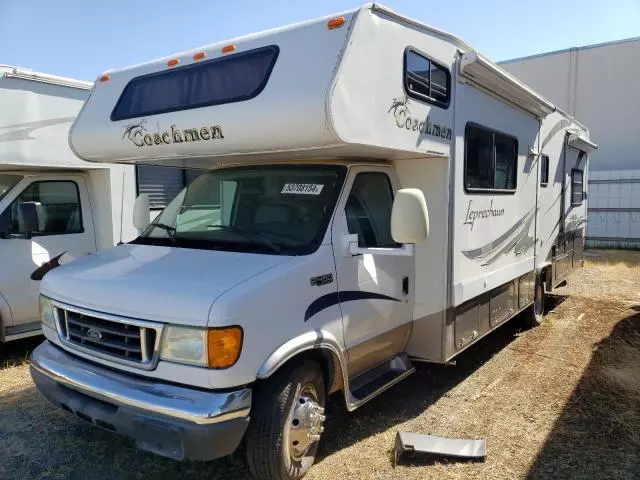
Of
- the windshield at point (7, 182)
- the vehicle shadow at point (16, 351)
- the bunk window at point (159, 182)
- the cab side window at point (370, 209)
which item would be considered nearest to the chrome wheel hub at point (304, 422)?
the cab side window at point (370, 209)

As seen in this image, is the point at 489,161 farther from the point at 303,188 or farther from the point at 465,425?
the point at 465,425

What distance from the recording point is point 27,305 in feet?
18.0

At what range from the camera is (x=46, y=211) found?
585 cm

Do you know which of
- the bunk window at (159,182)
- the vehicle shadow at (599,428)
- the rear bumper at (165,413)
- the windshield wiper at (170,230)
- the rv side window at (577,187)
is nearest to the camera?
the rear bumper at (165,413)

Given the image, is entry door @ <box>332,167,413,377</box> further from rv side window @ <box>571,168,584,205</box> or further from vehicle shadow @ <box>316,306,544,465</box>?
rv side window @ <box>571,168,584,205</box>

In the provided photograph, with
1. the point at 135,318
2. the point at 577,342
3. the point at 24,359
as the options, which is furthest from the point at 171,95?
the point at 577,342

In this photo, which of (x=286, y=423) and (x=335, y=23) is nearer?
(x=286, y=423)

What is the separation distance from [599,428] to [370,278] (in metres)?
2.18

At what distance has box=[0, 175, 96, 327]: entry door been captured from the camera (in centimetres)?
541

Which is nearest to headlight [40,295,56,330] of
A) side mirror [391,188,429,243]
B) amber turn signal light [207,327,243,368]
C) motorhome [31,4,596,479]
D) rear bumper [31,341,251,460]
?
motorhome [31,4,596,479]

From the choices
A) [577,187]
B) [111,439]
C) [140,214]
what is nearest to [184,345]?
[111,439]

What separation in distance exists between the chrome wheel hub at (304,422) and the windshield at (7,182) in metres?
4.13

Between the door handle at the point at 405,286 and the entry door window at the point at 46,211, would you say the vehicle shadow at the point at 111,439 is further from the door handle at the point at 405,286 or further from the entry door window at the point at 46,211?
the entry door window at the point at 46,211

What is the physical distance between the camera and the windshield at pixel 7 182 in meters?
5.53
